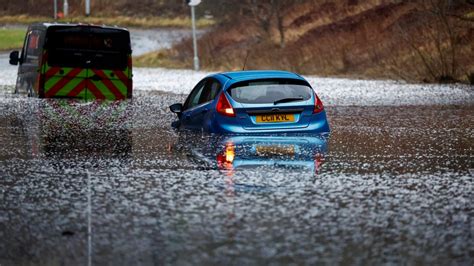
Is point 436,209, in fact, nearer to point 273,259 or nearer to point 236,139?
point 273,259

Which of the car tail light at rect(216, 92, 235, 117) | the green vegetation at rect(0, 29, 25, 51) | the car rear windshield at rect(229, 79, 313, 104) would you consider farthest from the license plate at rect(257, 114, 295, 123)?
the green vegetation at rect(0, 29, 25, 51)

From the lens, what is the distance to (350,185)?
38.1 feet

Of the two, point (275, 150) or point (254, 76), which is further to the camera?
point (254, 76)

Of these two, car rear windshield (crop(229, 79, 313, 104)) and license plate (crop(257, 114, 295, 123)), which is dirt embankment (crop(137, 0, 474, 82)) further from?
license plate (crop(257, 114, 295, 123))

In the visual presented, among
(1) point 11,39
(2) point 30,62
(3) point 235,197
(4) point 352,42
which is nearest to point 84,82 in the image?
(2) point 30,62

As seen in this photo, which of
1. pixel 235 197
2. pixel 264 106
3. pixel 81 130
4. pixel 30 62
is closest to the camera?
pixel 235 197

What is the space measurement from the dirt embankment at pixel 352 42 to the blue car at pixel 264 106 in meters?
18.9

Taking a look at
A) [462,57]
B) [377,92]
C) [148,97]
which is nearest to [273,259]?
[148,97]

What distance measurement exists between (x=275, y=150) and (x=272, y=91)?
173 centimetres

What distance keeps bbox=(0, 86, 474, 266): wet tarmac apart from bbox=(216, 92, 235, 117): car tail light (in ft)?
1.31

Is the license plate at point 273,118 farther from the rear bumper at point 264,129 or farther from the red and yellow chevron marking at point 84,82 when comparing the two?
the red and yellow chevron marking at point 84,82

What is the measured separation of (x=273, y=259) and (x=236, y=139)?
28.5ft

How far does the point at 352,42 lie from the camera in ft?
164

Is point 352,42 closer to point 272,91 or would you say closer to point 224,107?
point 272,91
